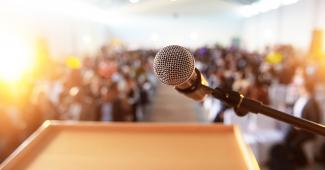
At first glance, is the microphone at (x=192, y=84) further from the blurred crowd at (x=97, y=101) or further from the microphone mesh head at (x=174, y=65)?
the blurred crowd at (x=97, y=101)

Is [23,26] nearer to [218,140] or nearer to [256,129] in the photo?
[256,129]

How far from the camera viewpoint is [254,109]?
72 centimetres

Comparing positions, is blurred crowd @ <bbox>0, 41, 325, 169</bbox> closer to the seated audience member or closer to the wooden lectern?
the seated audience member

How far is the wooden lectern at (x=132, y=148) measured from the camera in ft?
2.69

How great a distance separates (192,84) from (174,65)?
74 mm

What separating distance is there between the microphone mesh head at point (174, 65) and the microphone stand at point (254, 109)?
3.3 inches

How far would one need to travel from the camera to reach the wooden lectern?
2.69 feet

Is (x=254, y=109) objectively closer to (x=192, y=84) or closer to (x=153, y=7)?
(x=192, y=84)

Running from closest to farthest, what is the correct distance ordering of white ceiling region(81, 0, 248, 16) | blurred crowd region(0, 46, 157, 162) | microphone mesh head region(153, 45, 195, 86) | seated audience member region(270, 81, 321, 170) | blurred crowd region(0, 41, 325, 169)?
microphone mesh head region(153, 45, 195, 86) → blurred crowd region(0, 46, 157, 162) → blurred crowd region(0, 41, 325, 169) → seated audience member region(270, 81, 321, 170) → white ceiling region(81, 0, 248, 16)

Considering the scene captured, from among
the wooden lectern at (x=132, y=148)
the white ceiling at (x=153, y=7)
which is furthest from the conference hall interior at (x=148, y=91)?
the white ceiling at (x=153, y=7)

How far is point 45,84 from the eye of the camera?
5.38m

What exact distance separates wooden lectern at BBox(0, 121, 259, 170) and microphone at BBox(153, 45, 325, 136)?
0.45 feet

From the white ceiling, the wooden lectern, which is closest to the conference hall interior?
the wooden lectern

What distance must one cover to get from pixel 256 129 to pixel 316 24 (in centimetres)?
483
